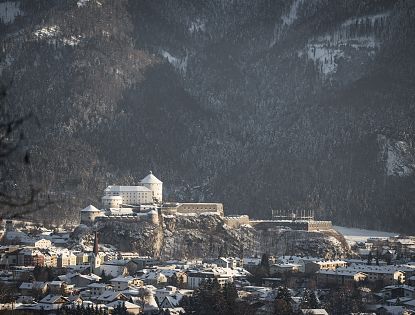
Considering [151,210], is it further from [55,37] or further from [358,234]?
[55,37]

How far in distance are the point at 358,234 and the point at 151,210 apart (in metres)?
23.3

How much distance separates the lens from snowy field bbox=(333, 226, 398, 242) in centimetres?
13594

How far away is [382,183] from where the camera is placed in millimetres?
160125

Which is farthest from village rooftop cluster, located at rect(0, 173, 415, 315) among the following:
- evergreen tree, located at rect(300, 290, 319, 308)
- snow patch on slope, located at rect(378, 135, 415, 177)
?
snow patch on slope, located at rect(378, 135, 415, 177)

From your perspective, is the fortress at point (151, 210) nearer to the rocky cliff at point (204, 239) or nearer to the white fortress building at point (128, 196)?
the white fortress building at point (128, 196)

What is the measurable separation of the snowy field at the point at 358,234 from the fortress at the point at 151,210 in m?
3.18

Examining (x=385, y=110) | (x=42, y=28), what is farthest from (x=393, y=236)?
(x=42, y=28)

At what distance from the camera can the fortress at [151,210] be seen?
127m

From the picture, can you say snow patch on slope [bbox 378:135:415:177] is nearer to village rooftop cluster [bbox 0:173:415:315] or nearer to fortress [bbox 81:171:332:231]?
fortress [bbox 81:171:332:231]

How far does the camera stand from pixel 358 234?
463 ft

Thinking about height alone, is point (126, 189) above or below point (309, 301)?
above

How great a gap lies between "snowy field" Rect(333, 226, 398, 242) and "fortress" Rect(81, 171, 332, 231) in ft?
10.4

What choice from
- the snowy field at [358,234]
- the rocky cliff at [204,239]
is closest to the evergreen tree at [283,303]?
the rocky cliff at [204,239]

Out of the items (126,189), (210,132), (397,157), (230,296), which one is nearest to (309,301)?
(230,296)
